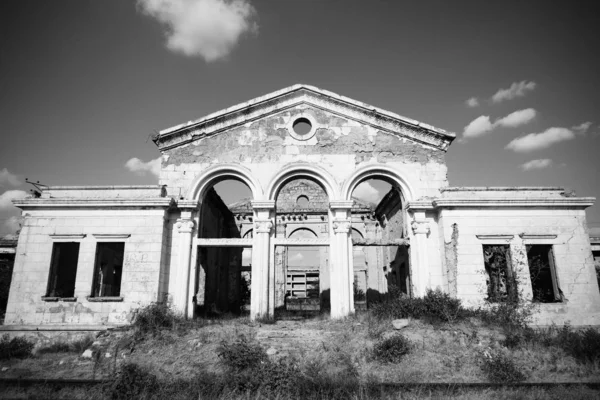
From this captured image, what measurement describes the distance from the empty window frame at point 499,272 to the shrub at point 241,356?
7132mm

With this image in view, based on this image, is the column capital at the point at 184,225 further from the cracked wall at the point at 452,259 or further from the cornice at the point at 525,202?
the cracked wall at the point at 452,259

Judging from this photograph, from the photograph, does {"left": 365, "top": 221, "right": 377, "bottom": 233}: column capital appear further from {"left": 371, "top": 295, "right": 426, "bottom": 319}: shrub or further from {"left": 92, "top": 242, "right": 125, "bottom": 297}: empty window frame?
{"left": 92, "top": 242, "right": 125, "bottom": 297}: empty window frame

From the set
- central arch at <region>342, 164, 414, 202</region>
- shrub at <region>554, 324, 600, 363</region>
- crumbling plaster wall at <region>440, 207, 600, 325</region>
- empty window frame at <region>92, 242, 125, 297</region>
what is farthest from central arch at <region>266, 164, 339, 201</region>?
empty window frame at <region>92, 242, 125, 297</region>

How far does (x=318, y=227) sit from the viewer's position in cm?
2450

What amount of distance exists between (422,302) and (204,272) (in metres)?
9.45

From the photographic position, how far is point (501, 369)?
27.5 feet

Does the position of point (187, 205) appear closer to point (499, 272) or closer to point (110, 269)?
point (110, 269)

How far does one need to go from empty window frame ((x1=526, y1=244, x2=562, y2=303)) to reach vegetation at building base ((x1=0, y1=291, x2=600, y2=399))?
1.33 metres

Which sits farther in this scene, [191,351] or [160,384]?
[191,351]

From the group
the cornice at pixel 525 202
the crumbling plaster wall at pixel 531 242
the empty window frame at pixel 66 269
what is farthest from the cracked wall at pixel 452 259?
the empty window frame at pixel 66 269

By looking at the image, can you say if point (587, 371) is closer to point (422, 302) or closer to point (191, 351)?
→ point (422, 302)

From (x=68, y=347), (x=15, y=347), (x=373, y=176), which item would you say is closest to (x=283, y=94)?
(x=373, y=176)

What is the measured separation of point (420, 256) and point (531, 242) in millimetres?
3333

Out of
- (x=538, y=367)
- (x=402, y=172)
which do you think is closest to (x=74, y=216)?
(x=402, y=172)
